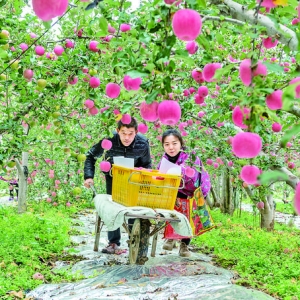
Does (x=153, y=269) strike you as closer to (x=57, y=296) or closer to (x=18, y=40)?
(x=57, y=296)

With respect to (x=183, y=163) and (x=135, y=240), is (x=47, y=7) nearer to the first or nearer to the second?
(x=135, y=240)

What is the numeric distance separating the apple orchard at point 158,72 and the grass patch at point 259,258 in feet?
2.84

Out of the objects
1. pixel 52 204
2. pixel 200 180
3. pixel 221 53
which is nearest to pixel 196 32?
pixel 221 53

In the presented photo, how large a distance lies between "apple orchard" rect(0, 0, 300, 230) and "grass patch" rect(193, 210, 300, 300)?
2.84 ft

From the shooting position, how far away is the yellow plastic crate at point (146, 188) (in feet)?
12.3

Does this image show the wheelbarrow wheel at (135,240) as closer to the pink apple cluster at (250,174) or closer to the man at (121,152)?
the man at (121,152)

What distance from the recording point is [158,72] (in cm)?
162

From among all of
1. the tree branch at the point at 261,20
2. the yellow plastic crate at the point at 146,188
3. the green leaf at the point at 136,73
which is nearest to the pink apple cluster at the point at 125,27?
the tree branch at the point at 261,20

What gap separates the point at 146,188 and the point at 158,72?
7.59 feet

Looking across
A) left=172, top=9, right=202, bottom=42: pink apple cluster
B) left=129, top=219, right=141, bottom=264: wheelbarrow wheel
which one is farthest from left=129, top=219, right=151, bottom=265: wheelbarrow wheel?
left=172, top=9, right=202, bottom=42: pink apple cluster

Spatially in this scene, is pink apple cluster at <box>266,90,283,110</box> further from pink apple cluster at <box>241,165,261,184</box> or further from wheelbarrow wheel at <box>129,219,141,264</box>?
wheelbarrow wheel at <box>129,219,141,264</box>

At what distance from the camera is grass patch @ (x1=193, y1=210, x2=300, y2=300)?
149 inches

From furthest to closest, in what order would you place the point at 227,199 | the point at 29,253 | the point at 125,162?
the point at 227,199 < the point at 29,253 < the point at 125,162

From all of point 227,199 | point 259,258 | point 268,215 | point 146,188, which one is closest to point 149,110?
point 146,188
